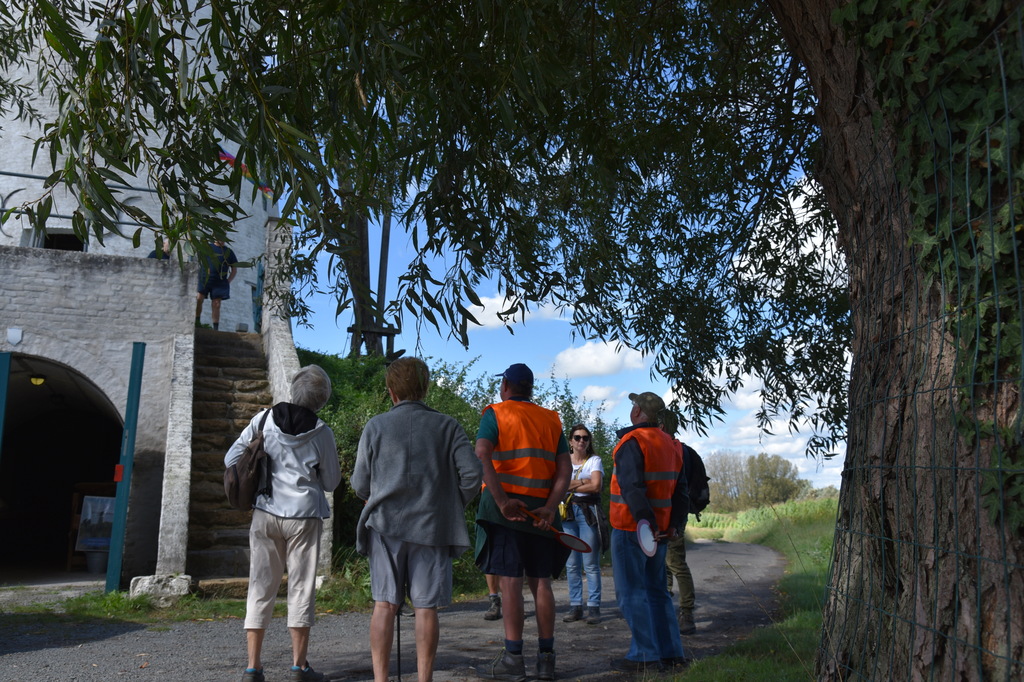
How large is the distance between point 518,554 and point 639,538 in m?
0.80

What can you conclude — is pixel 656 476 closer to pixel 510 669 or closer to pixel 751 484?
pixel 510 669

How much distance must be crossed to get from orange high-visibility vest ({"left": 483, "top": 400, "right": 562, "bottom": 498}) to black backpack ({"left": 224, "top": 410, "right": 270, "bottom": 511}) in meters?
1.40

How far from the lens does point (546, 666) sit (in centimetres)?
529

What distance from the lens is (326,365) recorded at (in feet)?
49.8

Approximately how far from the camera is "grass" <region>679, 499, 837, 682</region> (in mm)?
4992

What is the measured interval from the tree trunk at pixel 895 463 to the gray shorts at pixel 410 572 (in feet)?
6.45

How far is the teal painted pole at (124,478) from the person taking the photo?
9.36 metres

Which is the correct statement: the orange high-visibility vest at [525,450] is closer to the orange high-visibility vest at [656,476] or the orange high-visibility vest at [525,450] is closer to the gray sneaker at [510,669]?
the orange high-visibility vest at [656,476]

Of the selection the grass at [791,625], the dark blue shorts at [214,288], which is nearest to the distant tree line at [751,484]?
the grass at [791,625]

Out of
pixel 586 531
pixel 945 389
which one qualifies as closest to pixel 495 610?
pixel 586 531

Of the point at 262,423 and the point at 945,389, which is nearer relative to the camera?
the point at 945,389

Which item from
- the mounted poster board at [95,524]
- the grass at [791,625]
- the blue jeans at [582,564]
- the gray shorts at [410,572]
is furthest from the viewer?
the mounted poster board at [95,524]


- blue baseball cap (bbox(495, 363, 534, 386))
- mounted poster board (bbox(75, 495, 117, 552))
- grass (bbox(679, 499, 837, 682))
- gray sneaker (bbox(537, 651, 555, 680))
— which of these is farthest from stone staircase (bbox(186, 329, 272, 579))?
grass (bbox(679, 499, 837, 682))

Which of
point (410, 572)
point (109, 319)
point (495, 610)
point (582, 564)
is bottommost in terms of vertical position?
point (495, 610)
